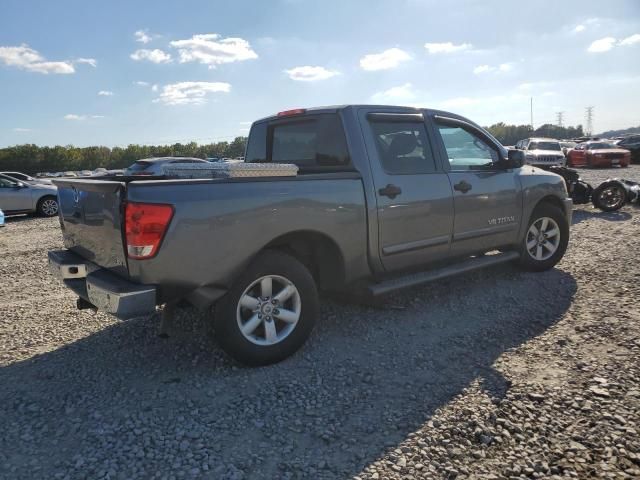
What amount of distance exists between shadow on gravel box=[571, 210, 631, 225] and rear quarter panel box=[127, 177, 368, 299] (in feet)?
24.4

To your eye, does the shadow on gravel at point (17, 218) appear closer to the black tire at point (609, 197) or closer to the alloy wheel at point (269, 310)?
the alloy wheel at point (269, 310)

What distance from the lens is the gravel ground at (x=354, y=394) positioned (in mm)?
2471

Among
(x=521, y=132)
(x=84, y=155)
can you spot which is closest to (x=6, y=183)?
(x=84, y=155)

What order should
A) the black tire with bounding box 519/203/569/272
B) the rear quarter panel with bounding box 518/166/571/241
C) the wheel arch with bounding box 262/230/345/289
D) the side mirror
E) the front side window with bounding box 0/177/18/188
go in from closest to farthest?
the wheel arch with bounding box 262/230/345/289, the side mirror, the rear quarter panel with bounding box 518/166/571/241, the black tire with bounding box 519/203/569/272, the front side window with bounding box 0/177/18/188

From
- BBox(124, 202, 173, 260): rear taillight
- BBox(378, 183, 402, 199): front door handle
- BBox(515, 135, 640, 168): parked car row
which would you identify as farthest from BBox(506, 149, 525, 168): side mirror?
BBox(515, 135, 640, 168): parked car row

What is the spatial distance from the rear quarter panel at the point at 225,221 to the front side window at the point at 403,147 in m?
0.66

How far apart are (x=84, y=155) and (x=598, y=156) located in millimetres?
50397

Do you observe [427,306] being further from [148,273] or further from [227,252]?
[148,273]

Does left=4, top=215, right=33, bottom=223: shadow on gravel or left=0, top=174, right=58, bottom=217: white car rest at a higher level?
left=0, top=174, right=58, bottom=217: white car

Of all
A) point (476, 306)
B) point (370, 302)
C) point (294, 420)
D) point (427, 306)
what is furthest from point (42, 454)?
point (476, 306)

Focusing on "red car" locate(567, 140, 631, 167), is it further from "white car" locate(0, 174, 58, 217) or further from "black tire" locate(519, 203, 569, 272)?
"white car" locate(0, 174, 58, 217)

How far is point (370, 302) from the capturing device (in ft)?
15.5

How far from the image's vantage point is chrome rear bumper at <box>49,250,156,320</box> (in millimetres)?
2922

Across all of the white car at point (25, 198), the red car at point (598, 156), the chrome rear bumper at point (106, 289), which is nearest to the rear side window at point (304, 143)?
the chrome rear bumper at point (106, 289)
